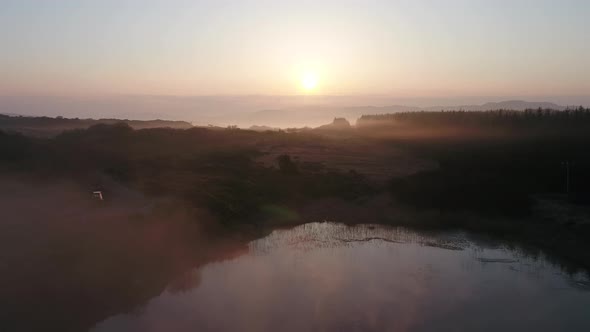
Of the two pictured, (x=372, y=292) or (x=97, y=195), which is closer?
(x=372, y=292)

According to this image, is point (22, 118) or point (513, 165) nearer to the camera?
point (513, 165)

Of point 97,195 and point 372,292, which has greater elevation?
point 97,195

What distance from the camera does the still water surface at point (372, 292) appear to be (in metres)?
14.5

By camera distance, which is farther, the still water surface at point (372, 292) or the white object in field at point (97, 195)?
the white object in field at point (97, 195)

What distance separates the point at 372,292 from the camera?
1694 cm

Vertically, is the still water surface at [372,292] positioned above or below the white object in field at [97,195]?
below

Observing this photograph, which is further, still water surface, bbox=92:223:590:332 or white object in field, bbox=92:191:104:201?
white object in field, bbox=92:191:104:201

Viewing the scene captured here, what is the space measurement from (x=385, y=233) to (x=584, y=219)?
9.70m

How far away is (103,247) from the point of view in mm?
18531

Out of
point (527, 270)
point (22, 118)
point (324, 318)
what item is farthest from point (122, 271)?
point (22, 118)

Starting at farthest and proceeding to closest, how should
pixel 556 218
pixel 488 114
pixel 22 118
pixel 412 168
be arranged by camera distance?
pixel 22 118 → pixel 488 114 → pixel 412 168 → pixel 556 218

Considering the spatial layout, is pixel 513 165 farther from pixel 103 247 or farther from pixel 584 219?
pixel 103 247

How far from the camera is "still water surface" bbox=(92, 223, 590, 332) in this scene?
1446 centimetres

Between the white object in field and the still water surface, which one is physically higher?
the white object in field
